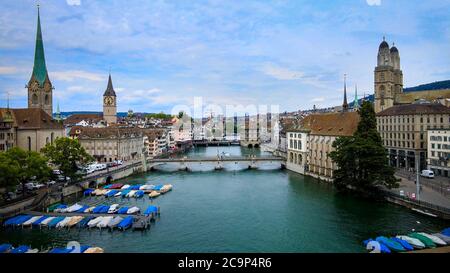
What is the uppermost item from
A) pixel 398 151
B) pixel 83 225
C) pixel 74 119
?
pixel 74 119

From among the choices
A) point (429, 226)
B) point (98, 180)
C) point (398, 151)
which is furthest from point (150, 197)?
point (398, 151)

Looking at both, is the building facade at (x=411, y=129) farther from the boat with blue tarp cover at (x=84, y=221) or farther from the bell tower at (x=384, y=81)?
the boat with blue tarp cover at (x=84, y=221)

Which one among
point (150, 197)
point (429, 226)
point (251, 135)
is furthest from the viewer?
point (251, 135)

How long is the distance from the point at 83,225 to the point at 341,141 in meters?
24.3

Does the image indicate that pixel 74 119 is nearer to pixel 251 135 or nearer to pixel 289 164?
pixel 251 135

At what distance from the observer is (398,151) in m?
47.6

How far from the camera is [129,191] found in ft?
123

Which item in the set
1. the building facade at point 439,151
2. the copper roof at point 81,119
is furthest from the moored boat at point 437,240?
the copper roof at point 81,119

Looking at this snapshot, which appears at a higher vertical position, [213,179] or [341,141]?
[341,141]

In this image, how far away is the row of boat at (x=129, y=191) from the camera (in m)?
36.4

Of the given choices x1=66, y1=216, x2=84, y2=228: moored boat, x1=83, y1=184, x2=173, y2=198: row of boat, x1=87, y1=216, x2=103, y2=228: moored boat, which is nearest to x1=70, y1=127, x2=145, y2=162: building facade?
x1=83, y1=184, x2=173, y2=198: row of boat

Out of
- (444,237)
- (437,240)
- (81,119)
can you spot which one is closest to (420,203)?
(444,237)
